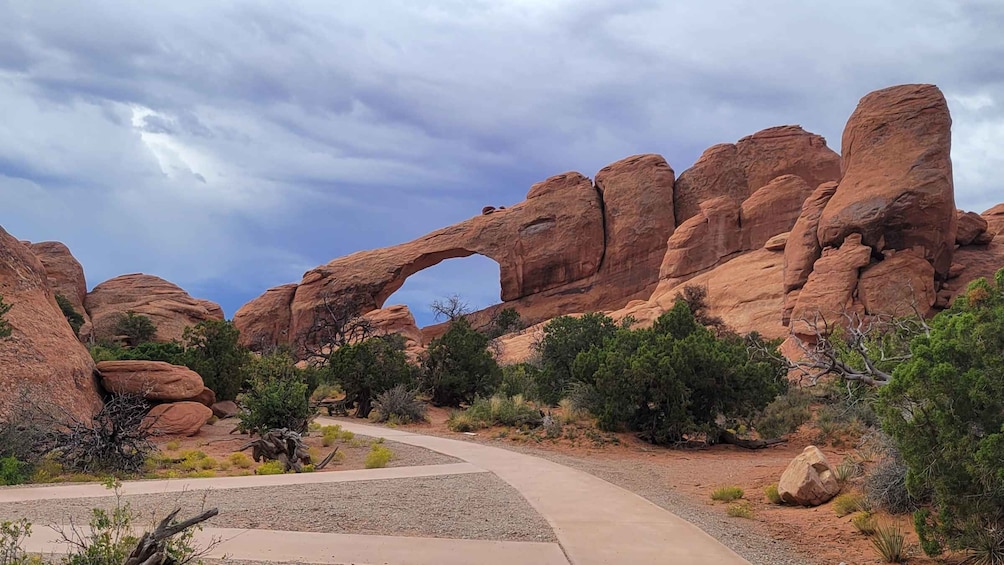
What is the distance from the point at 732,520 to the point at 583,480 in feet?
9.68

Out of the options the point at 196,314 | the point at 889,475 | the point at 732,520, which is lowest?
the point at 732,520

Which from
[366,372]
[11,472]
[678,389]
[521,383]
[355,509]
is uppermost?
[366,372]

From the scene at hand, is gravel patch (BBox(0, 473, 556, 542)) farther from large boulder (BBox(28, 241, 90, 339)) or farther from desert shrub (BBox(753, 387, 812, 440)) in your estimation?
large boulder (BBox(28, 241, 90, 339))

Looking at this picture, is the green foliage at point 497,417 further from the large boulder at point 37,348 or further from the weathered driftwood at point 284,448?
the large boulder at point 37,348

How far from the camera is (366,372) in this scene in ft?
83.7

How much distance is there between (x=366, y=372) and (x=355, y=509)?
16518mm

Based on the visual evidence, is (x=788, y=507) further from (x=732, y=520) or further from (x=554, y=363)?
(x=554, y=363)

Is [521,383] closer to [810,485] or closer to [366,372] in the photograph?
[366,372]

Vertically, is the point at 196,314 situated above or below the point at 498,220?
below

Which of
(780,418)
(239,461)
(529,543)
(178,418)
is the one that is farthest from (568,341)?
(529,543)

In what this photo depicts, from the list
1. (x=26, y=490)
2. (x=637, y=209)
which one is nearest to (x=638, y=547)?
(x=26, y=490)

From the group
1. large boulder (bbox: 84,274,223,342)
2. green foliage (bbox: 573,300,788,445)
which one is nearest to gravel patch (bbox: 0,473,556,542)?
green foliage (bbox: 573,300,788,445)

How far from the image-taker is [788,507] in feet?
35.8

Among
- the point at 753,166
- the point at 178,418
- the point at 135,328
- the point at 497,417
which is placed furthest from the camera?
the point at 753,166
